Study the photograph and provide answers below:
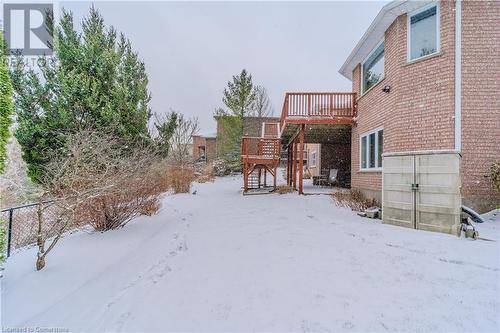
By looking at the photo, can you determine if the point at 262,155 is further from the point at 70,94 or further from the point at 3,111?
the point at 3,111

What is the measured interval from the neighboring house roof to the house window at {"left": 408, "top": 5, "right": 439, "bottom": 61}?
0.83 feet

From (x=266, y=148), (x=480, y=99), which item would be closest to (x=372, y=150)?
(x=480, y=99)

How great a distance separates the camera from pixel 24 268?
10.5ft

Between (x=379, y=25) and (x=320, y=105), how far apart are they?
3.40 meters

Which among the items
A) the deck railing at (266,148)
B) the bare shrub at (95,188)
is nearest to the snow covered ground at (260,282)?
the bare shrub at (95,188)

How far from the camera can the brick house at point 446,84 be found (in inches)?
229

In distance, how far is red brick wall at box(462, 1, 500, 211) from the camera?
5766 mm

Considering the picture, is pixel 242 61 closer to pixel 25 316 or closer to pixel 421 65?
pixel 421 65

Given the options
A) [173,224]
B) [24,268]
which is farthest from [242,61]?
[24,268]

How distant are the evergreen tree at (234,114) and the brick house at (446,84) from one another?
46.2 feet

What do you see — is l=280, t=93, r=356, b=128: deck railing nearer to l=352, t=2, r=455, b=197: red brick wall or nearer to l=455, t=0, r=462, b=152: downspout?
l=352, t=2, r=455, b=197: red brick wall

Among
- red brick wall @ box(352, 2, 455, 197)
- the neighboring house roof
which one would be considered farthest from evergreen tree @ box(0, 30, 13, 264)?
the neighboring house roof

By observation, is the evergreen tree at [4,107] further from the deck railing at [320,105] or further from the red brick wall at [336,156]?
the red brick wall at [336,156]

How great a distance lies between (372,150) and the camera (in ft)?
28.3
